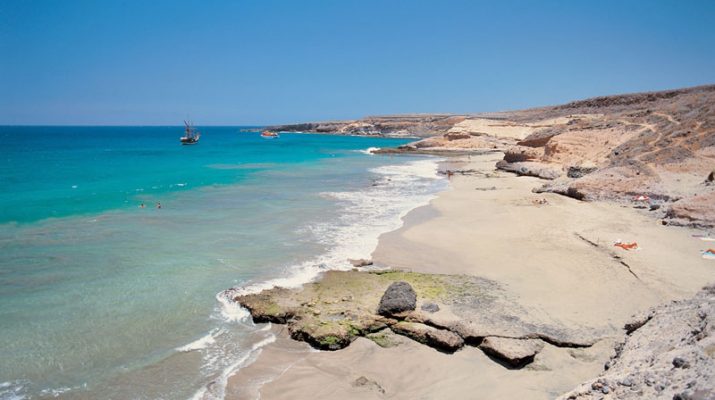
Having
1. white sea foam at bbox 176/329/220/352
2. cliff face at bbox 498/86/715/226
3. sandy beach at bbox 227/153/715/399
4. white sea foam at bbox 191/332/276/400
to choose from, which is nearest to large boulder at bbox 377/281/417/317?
sandy beach at bbox 227/153/715/399

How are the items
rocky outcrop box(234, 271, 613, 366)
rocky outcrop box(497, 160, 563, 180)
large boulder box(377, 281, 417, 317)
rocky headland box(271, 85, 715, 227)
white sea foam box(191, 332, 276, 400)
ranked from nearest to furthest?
white sea foam box(191, 332, 276, 400)
rocky outcrop box(234, 271, 613, 366)
large boulder box(377, 281, 417, 317)
rocky headland box(271, 85, 715, 227)
rocky outcrop box(497, 160, 563, 180)

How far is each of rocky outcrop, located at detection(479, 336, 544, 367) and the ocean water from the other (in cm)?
362

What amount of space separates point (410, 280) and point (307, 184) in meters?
18.8

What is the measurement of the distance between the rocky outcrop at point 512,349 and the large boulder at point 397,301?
1498 millimetres

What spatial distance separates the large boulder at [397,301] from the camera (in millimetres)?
8086

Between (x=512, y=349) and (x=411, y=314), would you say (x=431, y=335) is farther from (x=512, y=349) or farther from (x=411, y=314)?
(x=512, y=349)

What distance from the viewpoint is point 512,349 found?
22.2 feet

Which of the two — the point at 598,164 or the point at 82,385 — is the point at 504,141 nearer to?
the point at 598,164

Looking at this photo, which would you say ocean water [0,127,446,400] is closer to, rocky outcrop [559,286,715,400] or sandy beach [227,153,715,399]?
sandy beach [227,153,715,399]

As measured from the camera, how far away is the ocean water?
7.01 metres

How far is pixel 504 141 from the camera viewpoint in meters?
59.3

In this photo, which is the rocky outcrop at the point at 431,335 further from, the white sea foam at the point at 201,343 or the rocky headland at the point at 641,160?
the rocky headland at the point at 641,160

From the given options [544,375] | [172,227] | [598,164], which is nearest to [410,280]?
[544,375]

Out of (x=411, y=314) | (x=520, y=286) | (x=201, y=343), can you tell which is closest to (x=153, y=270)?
(x=201, y=343)
